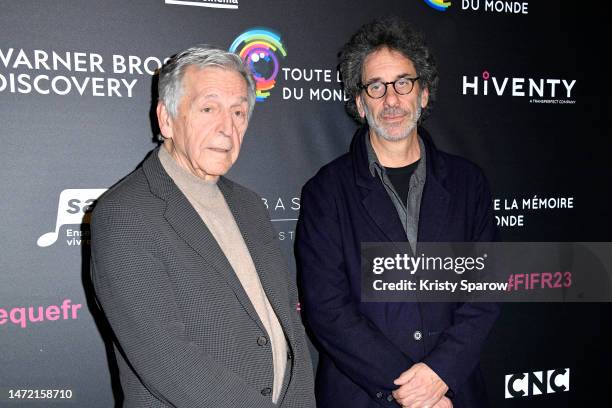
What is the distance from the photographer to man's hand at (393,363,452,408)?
173cm

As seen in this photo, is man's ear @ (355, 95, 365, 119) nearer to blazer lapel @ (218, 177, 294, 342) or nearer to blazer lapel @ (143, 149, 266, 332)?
blazer lapel @ (218, 177, 294, 342)

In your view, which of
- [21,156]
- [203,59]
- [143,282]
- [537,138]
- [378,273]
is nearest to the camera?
[143,282]

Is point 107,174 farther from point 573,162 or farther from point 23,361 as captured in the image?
point 573,162

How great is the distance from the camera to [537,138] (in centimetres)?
276

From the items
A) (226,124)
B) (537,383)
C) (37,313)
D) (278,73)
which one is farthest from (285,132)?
(537,383)

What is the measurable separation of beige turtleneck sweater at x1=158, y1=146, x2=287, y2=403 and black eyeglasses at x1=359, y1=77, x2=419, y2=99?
2.34 feet

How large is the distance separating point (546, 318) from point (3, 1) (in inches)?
112

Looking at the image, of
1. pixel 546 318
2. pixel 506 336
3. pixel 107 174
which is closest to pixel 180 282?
pixel 107 174

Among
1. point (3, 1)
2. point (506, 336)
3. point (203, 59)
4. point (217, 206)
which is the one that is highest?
point (3, 1)

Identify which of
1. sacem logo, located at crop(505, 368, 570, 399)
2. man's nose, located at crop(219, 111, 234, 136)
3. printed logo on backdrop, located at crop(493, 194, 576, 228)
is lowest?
sacem logo, located at crop(505, 368, 570, 399)

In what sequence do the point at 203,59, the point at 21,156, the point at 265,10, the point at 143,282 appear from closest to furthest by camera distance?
the point at 143,282
the point at 203,59
the point at 21,156
the point at 265,10

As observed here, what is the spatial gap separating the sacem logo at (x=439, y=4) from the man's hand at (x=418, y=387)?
1677 millimetres

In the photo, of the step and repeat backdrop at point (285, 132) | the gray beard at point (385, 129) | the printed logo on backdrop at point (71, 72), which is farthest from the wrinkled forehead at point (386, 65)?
the printed logo on backdrop at point (71, 72)

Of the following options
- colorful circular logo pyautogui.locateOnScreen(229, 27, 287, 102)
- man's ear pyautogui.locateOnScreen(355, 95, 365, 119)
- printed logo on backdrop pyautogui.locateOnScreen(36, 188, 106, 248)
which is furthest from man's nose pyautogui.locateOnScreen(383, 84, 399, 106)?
printed logo on backdrop pyautogui.locateOnScreen(36, 188, 106, 248)
